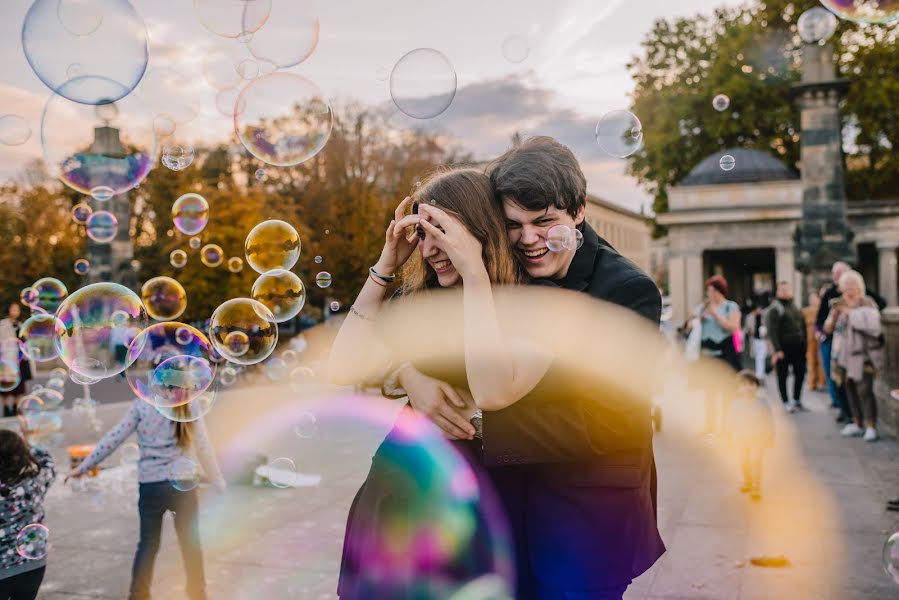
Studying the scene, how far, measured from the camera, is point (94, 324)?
598 centimetres

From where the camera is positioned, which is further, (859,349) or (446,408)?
(859,349)

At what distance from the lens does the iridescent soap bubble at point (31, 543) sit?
4.07 m

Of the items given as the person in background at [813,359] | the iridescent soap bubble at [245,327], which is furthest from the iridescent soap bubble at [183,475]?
the person in background at [813,359]

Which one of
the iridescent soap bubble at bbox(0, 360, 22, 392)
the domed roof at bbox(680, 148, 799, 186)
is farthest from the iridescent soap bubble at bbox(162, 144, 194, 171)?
the domed roof at bbox(680, 148, 799, 186)

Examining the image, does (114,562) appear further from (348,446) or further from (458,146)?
(458,146)

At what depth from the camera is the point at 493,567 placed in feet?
6.67

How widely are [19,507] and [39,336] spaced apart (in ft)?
14.5

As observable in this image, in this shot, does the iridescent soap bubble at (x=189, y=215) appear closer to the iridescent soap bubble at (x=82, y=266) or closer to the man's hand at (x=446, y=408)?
the man's hand at (x=446, y=408)

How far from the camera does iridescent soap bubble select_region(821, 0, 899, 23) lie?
19.1 ft

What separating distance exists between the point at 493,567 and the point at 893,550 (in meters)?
3.00

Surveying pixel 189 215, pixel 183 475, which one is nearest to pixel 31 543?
pixel 183 475

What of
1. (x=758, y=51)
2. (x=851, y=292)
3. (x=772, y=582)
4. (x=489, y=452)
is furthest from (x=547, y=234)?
(x=758, y=51)

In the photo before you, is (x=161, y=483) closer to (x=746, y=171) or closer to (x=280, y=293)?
(x=280, y=293)

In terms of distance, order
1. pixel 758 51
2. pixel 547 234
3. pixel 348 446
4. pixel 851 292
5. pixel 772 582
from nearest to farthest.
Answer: pixel 547 234
pixel 772 582
pixel 851 292
pixel 348 446
pixel 758 51
